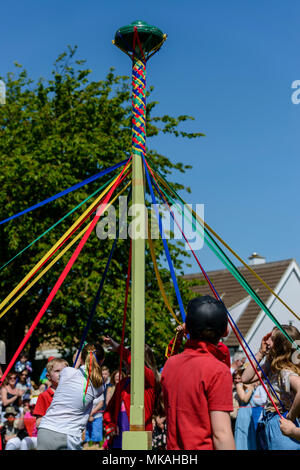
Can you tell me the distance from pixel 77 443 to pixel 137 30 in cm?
297

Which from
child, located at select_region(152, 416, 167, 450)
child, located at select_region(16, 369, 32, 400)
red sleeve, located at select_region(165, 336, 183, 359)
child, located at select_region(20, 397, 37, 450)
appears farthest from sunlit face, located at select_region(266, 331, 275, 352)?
child, located at select_region(16, 369, 32, 400)

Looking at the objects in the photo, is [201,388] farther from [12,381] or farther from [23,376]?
[23,376]

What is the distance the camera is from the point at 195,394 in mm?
2529

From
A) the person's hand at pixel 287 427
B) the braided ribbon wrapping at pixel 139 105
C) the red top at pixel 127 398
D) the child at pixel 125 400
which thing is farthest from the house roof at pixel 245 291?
the braided ribbon wrapping at pixel 139 105

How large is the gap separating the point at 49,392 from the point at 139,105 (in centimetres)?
285

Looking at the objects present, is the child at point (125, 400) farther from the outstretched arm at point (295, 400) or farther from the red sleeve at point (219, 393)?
the red sleeve at point (219, 393)

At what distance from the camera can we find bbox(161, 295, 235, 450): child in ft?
8.11

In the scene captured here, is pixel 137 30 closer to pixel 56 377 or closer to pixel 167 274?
pixel 56 377

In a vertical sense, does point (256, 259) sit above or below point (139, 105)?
above

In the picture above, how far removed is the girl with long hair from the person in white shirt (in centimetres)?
131

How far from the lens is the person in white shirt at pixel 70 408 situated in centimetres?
432

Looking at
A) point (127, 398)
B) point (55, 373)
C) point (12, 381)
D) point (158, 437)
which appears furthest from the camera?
point (12, 381)

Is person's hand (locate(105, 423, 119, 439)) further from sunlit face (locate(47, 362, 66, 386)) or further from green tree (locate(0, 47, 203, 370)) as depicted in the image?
green tree (locate(0, 47, 203, 370))

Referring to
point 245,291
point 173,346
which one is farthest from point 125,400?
point 245,291
